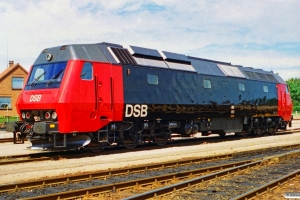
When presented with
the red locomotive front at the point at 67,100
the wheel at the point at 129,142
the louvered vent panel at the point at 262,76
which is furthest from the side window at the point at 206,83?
the louvered vent panel at the point at 262,76

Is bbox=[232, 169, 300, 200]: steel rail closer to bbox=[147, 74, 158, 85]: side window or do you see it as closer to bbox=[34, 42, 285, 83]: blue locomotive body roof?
bbox=[147, 74, 158, 85]: side window

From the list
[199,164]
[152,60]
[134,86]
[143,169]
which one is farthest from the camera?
[152,60]

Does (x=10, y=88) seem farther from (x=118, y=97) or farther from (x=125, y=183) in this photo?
(x=125, y=183)

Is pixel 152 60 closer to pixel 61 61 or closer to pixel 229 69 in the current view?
pixel 61 61

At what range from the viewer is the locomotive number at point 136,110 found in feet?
50.6

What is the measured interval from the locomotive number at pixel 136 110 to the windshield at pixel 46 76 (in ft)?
10.0

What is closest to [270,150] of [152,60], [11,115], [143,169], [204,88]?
[204,88]

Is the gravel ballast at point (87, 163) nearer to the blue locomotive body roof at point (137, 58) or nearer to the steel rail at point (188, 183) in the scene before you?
the steel rail at point (188, 183)

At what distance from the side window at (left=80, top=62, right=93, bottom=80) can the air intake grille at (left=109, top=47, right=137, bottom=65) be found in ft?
4.93

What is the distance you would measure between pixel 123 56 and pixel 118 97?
1.82 meters

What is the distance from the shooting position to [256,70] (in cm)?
2600

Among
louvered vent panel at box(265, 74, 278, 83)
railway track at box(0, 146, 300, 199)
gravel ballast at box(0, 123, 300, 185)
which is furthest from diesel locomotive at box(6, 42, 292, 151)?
louvered vent panel at box(265, 74, 278, 83)

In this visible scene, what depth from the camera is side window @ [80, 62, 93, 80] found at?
550 inches

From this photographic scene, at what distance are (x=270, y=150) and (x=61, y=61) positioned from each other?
946cm
